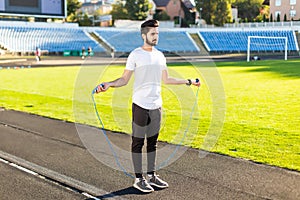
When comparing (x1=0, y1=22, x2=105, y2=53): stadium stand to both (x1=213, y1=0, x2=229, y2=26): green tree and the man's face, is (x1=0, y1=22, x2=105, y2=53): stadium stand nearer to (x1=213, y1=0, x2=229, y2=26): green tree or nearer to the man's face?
(x1=213, y1=0, x2=229, y2=26): green tree

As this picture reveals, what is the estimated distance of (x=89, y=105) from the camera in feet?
46.3

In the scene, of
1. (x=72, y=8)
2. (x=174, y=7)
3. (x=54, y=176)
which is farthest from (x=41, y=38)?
(x=54, y=176)

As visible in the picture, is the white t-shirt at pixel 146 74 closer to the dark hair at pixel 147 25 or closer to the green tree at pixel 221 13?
the dark hair at pixel 147 25

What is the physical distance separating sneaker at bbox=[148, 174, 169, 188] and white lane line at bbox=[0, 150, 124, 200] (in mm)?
631

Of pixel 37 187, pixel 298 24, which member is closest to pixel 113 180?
pixel 37 187

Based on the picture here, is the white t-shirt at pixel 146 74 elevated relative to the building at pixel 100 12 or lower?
lower

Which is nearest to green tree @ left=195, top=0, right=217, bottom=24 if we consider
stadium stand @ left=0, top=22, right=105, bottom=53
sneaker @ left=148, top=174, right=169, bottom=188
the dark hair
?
stadium stand @ left=0, top=22, right=105, bottom=53

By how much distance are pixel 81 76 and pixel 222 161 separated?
9.10 feet

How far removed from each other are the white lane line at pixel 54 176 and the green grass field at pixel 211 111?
148 centimetres

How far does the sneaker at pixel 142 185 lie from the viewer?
5.70 m

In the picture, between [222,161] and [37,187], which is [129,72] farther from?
[222,161]

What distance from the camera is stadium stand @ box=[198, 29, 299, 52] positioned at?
61.1 metres

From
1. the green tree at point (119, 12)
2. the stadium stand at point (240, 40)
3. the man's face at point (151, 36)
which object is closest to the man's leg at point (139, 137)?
the man's face at point (151, 36)

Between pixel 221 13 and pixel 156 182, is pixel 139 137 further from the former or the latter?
pixel 221 13
